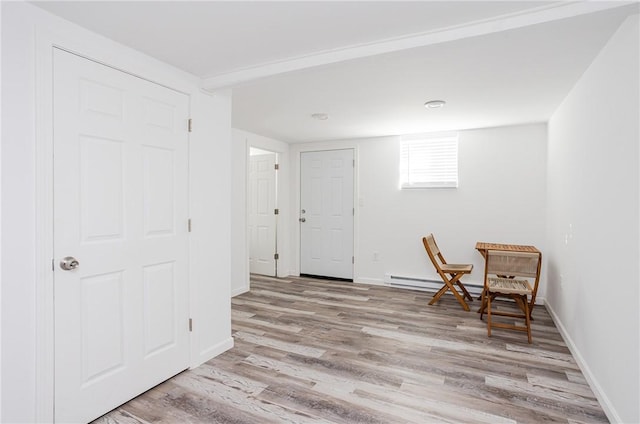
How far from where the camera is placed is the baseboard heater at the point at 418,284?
4.67 metres

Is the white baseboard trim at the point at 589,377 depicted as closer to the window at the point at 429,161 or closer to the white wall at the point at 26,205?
the window at the point at 429,161

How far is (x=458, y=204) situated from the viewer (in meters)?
4.80

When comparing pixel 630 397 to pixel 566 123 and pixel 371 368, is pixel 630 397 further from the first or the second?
pixel 566 123

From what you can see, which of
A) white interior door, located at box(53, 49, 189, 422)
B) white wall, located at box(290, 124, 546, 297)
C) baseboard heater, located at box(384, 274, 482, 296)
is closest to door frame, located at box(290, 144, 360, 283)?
white wall, located at box(290, 124, 546, 297)

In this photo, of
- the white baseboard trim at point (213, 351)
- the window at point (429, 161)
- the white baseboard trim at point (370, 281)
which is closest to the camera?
the white baseboard trim at point (213, 351)

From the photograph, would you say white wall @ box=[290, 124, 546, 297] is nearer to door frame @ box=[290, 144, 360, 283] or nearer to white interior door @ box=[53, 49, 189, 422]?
door frame @ box=[290, 144, 360, 283]

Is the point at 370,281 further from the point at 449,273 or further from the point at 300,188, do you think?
the point at 300,188

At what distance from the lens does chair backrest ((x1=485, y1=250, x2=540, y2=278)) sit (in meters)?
3.31

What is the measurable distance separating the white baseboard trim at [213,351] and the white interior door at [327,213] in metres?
2.83

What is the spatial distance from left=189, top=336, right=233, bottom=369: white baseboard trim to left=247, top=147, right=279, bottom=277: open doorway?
283 centimetres

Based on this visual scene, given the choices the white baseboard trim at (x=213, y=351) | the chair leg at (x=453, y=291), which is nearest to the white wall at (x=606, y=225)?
the chair leg at (x=453, y=291)

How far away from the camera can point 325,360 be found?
2.79m

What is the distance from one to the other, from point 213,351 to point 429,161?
12.2 feet

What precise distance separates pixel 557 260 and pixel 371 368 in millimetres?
2340
